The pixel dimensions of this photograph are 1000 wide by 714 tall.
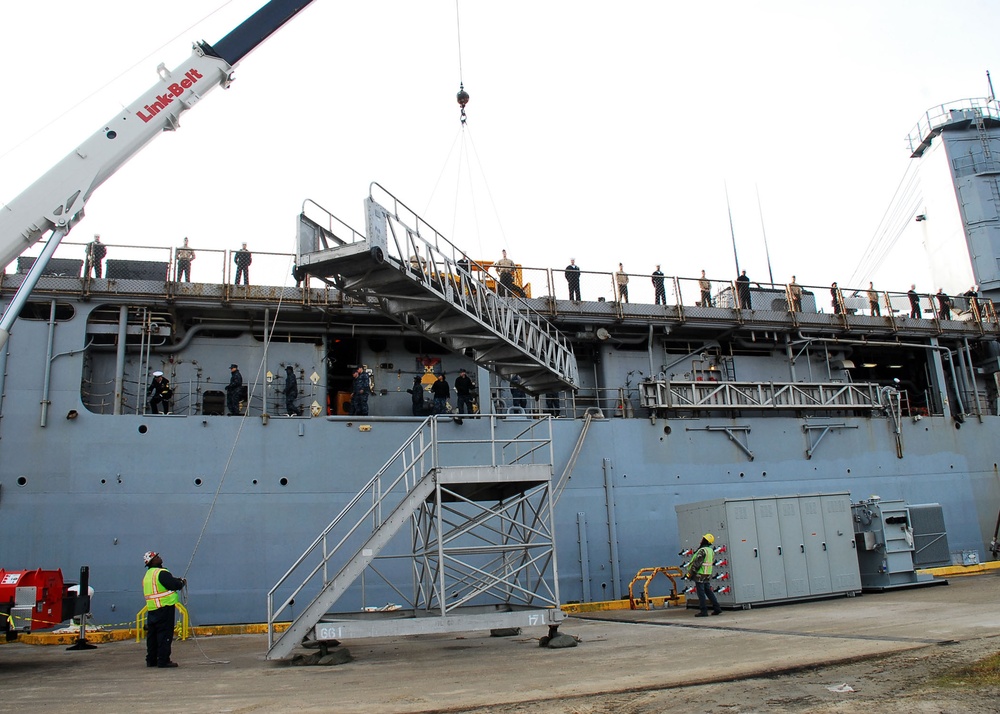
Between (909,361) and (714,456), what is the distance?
962 centimetres

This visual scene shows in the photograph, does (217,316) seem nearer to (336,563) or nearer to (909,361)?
(336,563)

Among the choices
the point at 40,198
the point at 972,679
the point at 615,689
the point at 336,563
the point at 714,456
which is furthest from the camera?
the point at 714,456

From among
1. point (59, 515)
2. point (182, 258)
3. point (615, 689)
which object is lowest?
point (615, 689)

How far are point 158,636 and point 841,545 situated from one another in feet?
40.3

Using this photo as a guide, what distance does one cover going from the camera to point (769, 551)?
14.7 meters

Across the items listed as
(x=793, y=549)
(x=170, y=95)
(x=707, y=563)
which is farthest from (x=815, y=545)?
(x=170, y=95)

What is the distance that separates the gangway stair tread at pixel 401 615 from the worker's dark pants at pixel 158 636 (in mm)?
1243

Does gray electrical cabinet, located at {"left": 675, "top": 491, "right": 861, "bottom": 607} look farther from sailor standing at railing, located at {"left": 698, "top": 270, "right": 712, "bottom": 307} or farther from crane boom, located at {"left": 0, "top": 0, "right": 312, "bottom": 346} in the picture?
crane boom, located at {"left": 0, "top": 0, "right": 312, "bottom": 346}

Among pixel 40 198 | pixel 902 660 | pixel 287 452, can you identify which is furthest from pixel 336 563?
pixel 902 660

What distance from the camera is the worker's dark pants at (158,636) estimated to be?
31.9 feet

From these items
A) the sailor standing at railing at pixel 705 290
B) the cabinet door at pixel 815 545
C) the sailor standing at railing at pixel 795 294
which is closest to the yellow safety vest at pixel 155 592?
the cabinet door at pixel 815 545

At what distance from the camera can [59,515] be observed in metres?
14.2

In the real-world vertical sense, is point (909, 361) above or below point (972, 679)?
above

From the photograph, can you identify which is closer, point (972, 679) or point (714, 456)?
point (972, 679)
